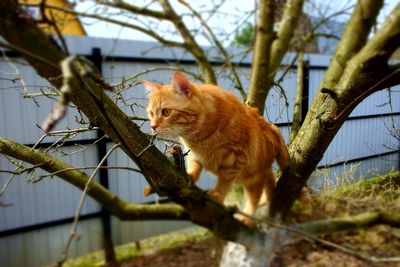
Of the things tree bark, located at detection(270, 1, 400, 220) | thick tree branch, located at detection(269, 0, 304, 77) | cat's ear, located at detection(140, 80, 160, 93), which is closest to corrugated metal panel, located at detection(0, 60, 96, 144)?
cat's ear, located at detection(140, 80, 160, 93)

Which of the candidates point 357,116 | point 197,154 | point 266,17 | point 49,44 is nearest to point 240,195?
point 197,154

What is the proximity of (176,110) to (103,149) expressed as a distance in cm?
40

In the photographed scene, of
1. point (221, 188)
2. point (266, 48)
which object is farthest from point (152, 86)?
point (266, 48)

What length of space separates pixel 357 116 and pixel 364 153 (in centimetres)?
13

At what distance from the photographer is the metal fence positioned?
44.6 inches

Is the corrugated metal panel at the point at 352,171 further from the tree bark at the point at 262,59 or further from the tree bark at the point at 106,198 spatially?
the tree bark at the point at 106,198

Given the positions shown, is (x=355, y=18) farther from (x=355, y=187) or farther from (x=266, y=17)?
(x=266, y=17)

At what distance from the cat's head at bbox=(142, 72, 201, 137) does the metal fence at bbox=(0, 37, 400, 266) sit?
0.64ft

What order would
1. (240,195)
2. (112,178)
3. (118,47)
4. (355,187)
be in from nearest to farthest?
(355,187) → (240,195) → (112,178) → (118,47)

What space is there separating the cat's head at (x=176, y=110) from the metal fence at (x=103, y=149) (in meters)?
0.20

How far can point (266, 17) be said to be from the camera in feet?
5.40

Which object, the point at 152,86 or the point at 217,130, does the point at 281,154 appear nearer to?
the point at 217,130

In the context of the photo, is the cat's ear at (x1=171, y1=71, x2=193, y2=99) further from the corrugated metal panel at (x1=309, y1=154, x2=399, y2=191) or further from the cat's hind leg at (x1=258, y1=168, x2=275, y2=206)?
the corrugated metal panel at (x1=309, y1=154, x2=399, y2=191)

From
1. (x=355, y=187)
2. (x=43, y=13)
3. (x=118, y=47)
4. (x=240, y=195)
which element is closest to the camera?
(x=43, y=13)
